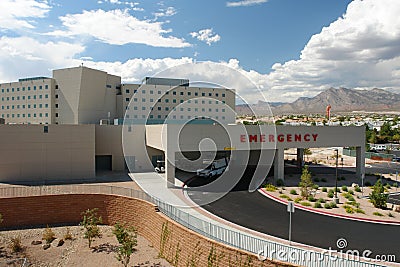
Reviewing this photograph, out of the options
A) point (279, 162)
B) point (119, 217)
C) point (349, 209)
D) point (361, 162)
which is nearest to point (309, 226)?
point (349, 209)

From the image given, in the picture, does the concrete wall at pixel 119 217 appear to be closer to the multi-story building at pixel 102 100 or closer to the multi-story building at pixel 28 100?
the multi-story building at pixel 102 100

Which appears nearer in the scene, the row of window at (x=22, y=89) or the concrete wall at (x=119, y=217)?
the concrete wall at (x=119, y=217)

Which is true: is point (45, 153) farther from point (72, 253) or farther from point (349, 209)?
point (349, 209)

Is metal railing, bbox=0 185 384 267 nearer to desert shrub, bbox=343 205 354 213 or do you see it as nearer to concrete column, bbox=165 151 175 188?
concrete column, bbox=165 151 175 188

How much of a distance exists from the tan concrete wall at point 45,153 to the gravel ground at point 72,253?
40.8 ft

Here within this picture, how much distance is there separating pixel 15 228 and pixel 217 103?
4416 centimetres

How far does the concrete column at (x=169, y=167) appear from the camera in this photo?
2514cm

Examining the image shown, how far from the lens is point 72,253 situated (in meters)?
15.7

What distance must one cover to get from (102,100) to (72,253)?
34.2 meters

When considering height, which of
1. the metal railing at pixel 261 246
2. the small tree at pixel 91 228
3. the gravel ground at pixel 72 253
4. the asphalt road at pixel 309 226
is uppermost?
the metal railing at pixel 261 246

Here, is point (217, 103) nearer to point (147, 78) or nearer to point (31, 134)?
point (147, 78)

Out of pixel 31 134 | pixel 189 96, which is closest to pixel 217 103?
pixel 189 96

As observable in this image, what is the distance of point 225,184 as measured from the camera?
1129 inches

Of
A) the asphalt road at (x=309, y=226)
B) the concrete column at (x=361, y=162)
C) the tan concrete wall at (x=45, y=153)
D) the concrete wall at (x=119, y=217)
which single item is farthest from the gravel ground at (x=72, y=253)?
the concrete column at (x=361, y=162)
